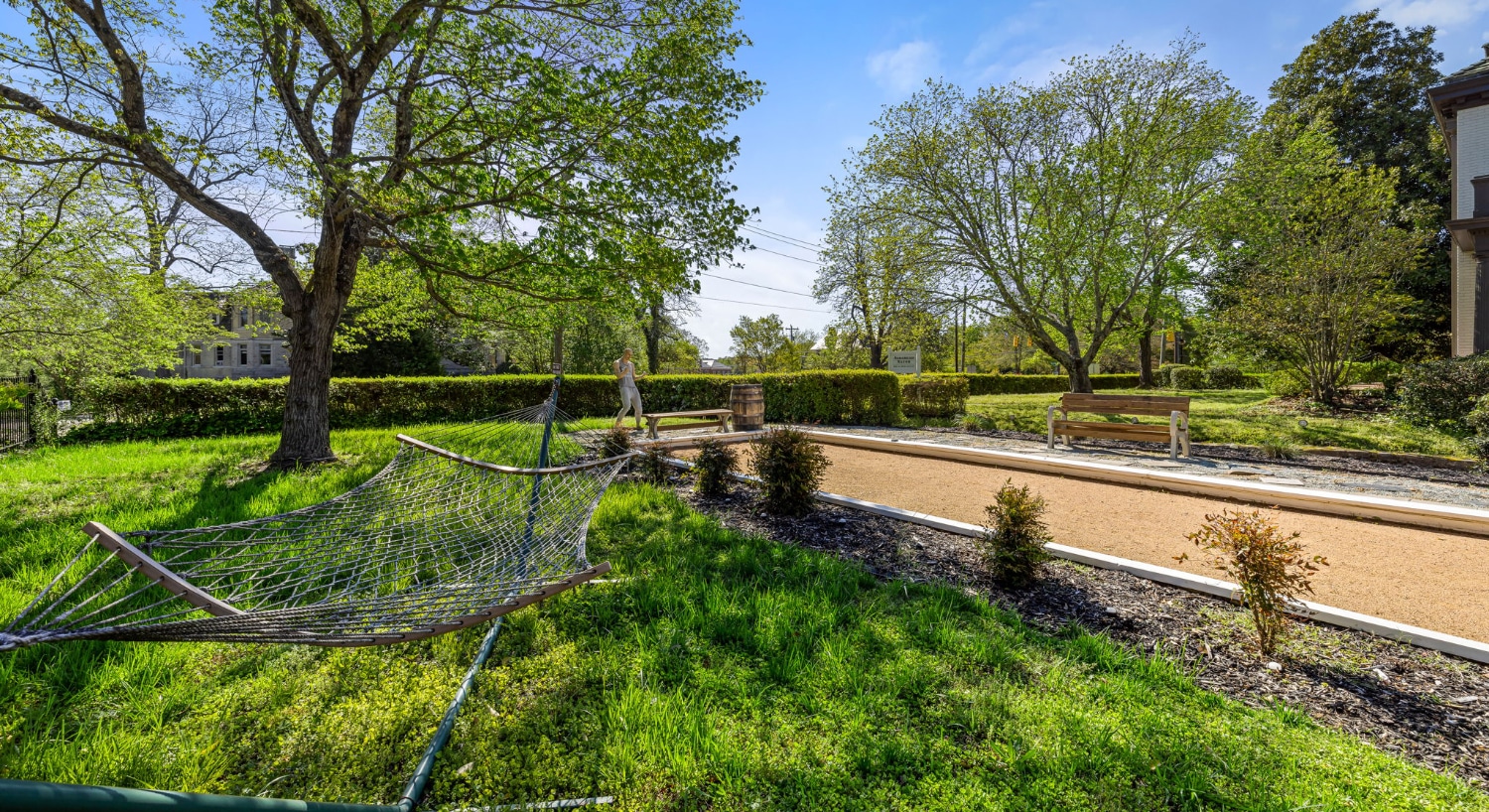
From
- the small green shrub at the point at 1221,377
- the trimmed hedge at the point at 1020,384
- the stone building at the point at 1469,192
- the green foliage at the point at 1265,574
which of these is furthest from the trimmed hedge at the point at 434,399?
the small green shrub at the point at 1221,377

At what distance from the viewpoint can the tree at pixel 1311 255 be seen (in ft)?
35.6

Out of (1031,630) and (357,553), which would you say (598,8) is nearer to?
(357,553)

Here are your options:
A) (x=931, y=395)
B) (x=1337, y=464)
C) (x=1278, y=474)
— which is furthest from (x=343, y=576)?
(x=931, y=395)

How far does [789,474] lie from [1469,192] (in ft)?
55.0

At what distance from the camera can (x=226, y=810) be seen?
0.97 m

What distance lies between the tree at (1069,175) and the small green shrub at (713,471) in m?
10.6

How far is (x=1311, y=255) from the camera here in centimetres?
1116

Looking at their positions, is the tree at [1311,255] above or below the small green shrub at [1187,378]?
above

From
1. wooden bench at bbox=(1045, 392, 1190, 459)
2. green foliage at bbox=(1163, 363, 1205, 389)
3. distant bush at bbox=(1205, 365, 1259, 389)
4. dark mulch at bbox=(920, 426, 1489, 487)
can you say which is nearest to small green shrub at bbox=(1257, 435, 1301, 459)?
dark mulch at bbox=(920, 426, 1489, 487)

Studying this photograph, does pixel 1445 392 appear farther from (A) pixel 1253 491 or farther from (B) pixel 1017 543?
(B) pixel 1017 543

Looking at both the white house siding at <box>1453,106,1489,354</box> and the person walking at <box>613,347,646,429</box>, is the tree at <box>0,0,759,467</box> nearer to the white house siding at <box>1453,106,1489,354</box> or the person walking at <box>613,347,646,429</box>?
the person walking at <box>613,347,646,429</box>

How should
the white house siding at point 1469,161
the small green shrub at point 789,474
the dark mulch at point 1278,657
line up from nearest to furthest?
the dark mulch at point 1278,657 < the small green shrub at point 789,474 < the white house siding at point 1469,161

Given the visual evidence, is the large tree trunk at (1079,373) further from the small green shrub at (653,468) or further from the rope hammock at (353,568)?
the rope hammock at (353,568)

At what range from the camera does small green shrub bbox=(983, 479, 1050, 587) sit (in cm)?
346
